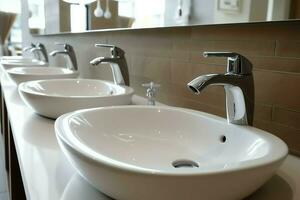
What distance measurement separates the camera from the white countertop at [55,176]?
50 centimetres

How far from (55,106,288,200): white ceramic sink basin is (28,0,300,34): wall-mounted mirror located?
0.86 ft

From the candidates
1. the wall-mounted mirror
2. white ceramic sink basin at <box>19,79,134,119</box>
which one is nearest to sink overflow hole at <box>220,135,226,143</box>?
the wall-mounted mirror

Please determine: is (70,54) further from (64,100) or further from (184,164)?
(184,164)

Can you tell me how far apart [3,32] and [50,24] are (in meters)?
3.59

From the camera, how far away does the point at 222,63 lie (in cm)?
86

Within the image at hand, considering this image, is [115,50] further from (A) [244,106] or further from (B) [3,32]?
(B) [3,32]

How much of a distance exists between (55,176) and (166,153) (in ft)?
0.95

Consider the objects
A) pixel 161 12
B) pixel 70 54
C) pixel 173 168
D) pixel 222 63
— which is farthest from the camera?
pixel 70 54

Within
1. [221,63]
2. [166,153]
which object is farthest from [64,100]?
[221,63]

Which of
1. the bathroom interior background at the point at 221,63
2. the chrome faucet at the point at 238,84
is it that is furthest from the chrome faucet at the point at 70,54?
the chrome faucet at the point at 238,84

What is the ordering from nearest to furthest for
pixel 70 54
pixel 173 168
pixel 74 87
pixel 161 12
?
pixel 173 168 < pixel 161 12 < pixel 74 87 < pixel 70 54

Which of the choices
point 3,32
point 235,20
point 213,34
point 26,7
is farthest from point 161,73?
point 3,32

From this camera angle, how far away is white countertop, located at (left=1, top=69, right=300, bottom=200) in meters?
0.50

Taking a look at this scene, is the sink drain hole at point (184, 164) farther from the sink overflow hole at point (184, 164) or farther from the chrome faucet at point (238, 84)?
the chrome faucet at point (238, 84)
